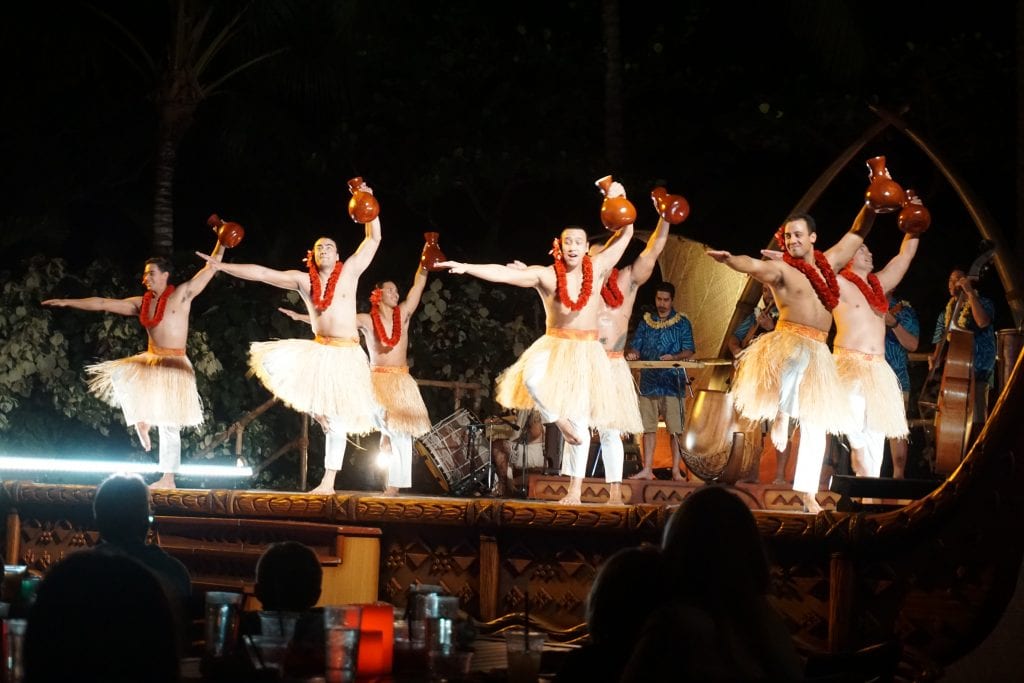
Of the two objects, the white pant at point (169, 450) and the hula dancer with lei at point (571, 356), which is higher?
the hula dancer with lei at point (571, 356)

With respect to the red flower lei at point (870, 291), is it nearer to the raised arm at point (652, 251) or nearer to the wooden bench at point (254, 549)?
the raised arm at point (652, 251)

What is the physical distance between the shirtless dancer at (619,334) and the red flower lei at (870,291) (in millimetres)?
918

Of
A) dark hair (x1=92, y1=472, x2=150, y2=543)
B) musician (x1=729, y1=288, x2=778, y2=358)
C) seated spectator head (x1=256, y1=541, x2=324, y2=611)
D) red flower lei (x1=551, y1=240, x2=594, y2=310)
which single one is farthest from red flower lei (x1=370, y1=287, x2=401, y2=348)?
seated spectator head (x1=256, y1=541, x2=324, y2=611)

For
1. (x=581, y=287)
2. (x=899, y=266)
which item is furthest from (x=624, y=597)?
(x=899, y=266)

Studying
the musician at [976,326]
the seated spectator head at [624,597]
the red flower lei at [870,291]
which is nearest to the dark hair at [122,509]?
the seated spectator head at [624,597]

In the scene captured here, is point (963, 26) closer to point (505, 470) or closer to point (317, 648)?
point (505, 470)

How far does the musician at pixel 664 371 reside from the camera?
8219 millimetres

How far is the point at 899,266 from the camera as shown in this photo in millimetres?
6605

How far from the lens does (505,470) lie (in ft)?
30.2

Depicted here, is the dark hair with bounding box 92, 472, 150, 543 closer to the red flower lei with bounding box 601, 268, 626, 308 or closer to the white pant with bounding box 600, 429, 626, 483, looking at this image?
the white pant with bounding box 600, 429, 626, 483

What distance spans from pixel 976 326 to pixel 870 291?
3.99 ft

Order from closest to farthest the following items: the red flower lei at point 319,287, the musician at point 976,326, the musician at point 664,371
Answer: the musician at point 976,326 < the red flower lei at point 319,287 < the musician at point 664,371

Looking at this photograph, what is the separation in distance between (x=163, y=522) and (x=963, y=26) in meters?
10.1

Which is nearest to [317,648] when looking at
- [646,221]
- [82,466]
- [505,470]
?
[82,466]
